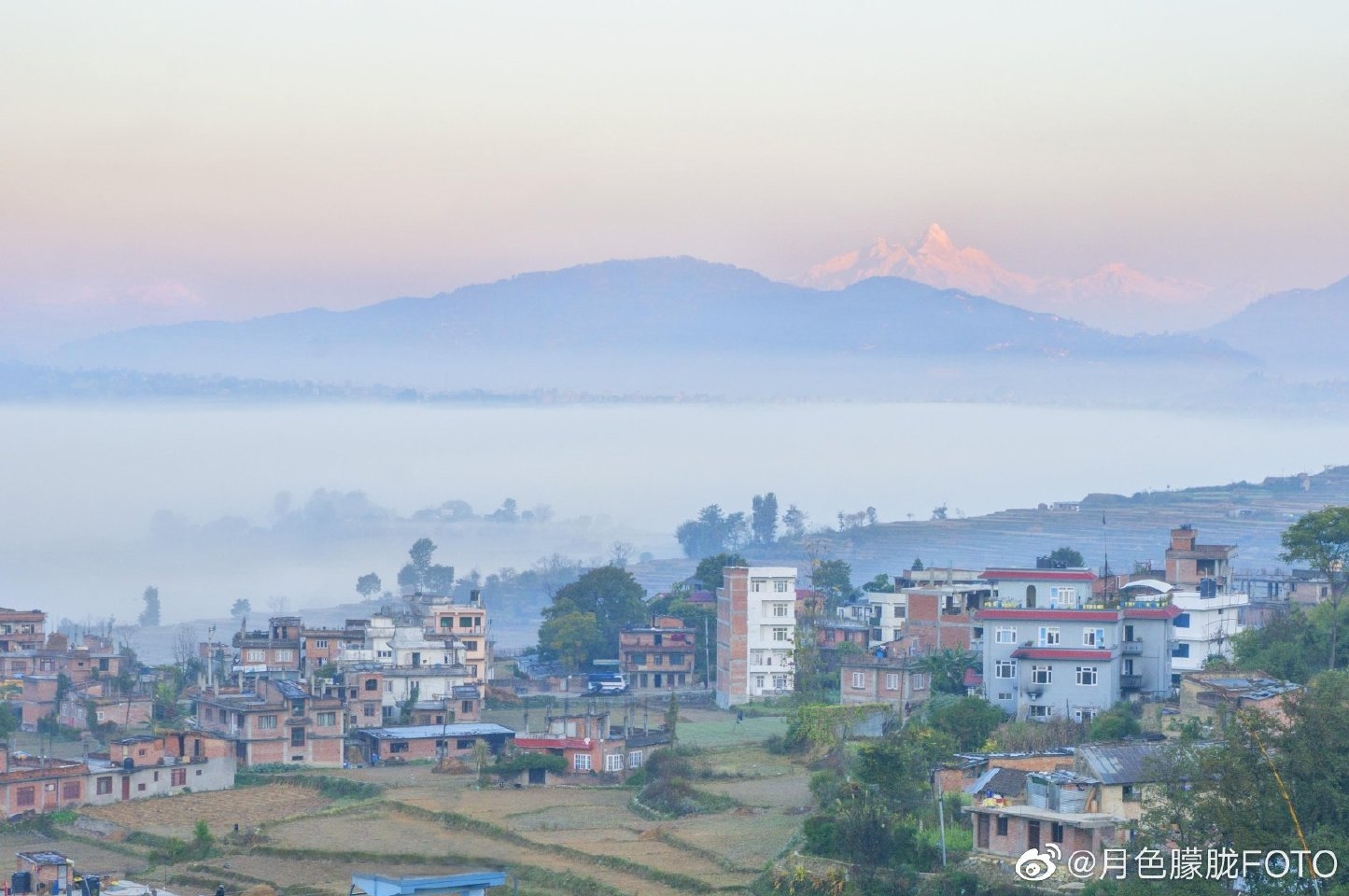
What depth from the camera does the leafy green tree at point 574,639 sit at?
54.6 meters

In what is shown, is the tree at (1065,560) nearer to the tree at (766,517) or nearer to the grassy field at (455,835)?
the grassy field at (455,835)

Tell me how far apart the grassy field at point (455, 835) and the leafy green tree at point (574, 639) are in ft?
48.9

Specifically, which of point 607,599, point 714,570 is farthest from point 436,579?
point 607,599

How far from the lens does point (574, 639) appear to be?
179 ft

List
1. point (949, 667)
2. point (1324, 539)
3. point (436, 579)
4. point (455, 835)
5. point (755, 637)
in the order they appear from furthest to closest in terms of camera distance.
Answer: point (436, 579) → point (755, 637) → point (949, 667) → point (1324, 539) → point (455, 835)

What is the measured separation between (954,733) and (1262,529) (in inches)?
2716

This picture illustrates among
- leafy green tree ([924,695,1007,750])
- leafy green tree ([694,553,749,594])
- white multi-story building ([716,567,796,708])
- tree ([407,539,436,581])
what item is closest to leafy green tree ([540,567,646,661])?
leafy green tree ([694,553,749,594])

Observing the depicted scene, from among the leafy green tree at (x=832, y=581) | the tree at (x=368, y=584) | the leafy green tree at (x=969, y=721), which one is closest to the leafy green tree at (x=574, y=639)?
the leafy green tree at (x=832, y=581)

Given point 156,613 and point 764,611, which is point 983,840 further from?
point 156,613

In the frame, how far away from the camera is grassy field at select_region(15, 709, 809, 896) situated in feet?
97.6

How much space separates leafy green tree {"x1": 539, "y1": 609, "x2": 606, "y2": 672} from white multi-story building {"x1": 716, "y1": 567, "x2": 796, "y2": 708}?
554 cm

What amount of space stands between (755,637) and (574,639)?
646 centimetres

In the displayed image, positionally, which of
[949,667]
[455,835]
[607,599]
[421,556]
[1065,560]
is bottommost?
[455,835]

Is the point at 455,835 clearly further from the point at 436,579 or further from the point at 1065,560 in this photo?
the point at 436,579
